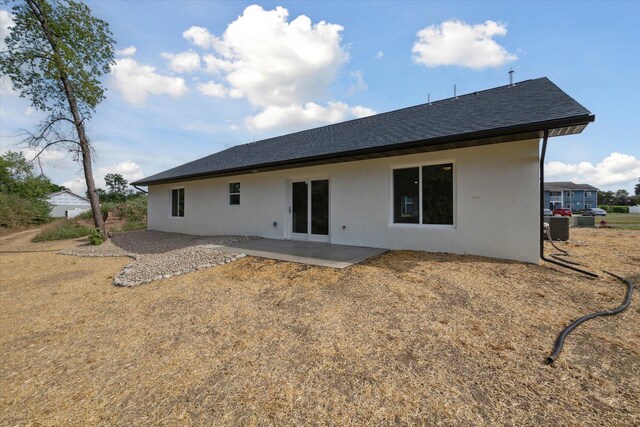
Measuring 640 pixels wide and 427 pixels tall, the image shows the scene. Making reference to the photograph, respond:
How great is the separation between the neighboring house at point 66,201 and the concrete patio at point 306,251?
171 feet

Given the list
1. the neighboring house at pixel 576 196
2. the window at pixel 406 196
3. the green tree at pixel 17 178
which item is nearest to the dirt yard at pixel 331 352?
the window at pixel 406 196

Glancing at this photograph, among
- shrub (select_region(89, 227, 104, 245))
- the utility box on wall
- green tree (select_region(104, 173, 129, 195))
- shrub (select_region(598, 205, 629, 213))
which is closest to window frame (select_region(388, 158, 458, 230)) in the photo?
the utility box on wall

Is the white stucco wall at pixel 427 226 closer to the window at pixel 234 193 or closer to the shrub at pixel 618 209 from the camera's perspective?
the window at pixel 234 193

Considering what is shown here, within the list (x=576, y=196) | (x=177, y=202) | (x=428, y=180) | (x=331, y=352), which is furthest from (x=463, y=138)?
(x=576, y=196)

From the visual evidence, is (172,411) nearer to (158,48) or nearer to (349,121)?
(158,48)

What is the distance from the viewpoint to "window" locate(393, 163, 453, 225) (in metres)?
6.91

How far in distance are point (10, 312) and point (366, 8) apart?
1091 centimetres

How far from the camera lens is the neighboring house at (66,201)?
44.7 metres

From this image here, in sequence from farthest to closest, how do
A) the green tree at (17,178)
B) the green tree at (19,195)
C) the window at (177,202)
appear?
the green tree at (17,178), the green tree at (19,195), the window at (177,202)

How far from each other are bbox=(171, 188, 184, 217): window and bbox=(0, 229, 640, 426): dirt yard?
9327 millimetres

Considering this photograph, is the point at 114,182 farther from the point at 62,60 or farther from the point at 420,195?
the point at 420,195

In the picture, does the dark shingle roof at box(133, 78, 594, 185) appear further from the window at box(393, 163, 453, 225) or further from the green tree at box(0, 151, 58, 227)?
the green tree at box(0, 151, 58, 227)

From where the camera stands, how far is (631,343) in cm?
288

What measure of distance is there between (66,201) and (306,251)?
5951 centimetres
